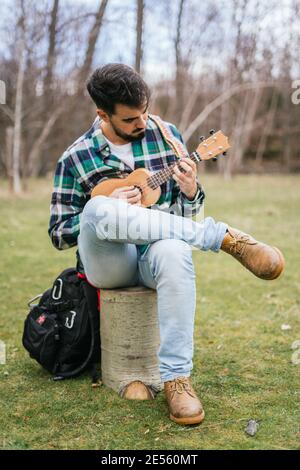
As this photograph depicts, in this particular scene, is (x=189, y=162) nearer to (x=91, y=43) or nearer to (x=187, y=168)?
(x=187, y=168)

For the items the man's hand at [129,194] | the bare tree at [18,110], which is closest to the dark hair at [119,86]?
the man's hand at [129,194]

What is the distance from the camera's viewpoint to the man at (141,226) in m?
2.39

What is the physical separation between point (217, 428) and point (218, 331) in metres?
1.36

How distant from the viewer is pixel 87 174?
2818 mm

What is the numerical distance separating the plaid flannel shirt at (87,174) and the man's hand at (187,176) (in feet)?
0.34

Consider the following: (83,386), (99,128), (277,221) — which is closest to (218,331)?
(83,386)

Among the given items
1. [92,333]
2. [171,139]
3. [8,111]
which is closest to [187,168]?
[171,139]

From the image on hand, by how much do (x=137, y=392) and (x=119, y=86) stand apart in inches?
54.4

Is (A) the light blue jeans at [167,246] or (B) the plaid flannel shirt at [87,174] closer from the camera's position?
(A) the light blue jeans at [167,246]

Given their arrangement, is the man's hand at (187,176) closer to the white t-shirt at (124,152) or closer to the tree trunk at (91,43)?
the white t-shirt at (124,152)

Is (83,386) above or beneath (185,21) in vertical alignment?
beneath

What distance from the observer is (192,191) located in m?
2.70

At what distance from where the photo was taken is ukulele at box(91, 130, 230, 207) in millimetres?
2711

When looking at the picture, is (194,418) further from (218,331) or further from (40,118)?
(40,118)
